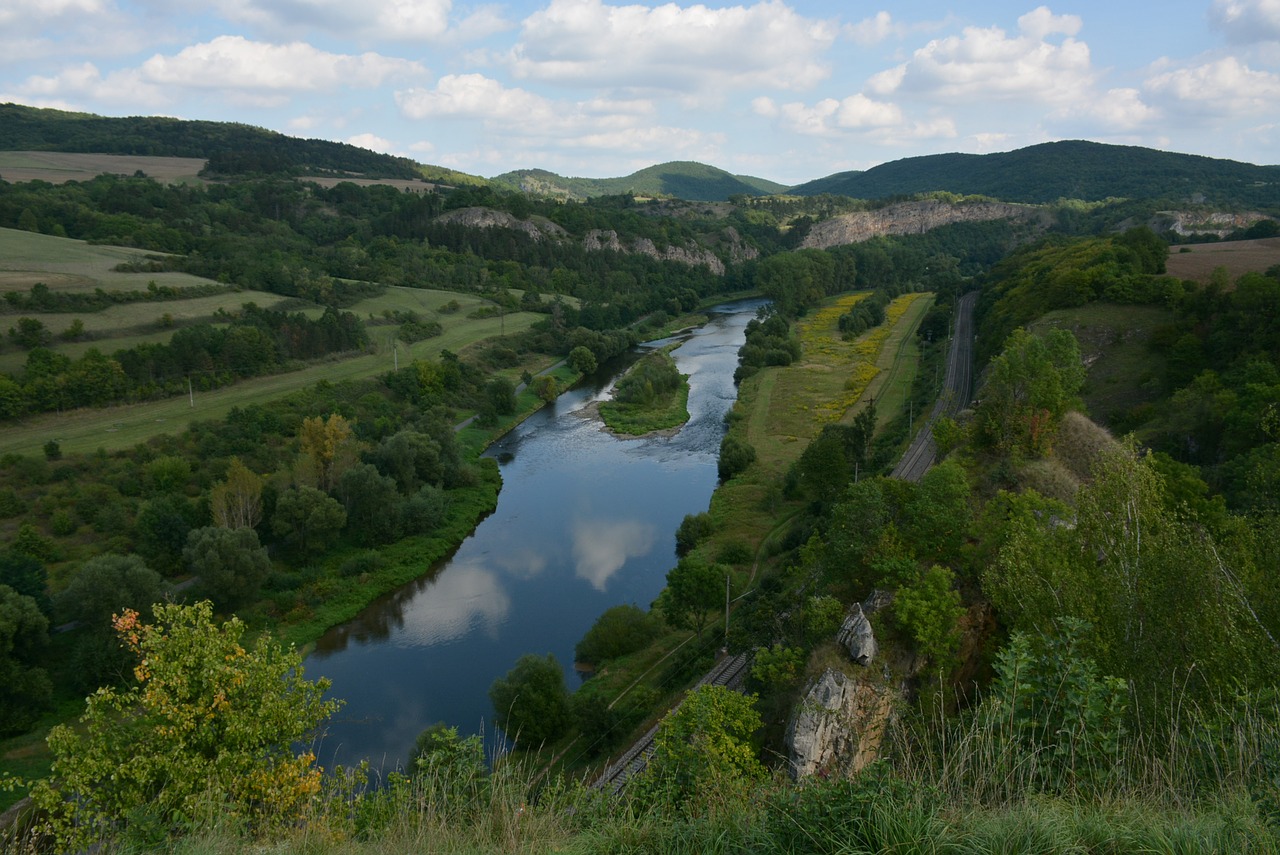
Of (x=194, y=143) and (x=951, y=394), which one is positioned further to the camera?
(x=194, y=143)

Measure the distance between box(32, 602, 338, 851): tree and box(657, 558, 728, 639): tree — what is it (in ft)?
53.9

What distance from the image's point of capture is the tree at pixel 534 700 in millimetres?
19375

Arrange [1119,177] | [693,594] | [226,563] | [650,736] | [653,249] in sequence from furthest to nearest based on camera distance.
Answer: [1119,177] < [653,249] < [226,563] < [693,594] < [650,736]

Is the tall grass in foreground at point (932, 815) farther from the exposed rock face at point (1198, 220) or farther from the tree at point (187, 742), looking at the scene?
the exposed rock face at point (1198, 220)

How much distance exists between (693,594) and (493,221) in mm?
94778

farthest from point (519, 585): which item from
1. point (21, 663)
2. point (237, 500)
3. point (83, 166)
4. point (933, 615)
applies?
point (83, 166)

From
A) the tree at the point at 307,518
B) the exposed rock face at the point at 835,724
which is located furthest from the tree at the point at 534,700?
the tree at the point at 307,518

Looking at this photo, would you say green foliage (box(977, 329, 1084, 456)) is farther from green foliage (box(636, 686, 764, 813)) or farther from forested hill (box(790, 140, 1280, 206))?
forested hill (box(790, 140, 1280, 206))

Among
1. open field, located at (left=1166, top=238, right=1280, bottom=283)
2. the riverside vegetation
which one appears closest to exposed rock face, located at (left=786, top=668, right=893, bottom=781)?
the riverside vegetation

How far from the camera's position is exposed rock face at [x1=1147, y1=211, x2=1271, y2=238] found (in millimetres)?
87688

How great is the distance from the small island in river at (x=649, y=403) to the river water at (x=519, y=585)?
1536 millimetres

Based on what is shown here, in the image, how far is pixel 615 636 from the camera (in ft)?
78.9

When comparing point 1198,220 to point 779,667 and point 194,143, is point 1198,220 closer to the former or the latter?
point 779,667

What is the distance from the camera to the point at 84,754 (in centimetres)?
773
